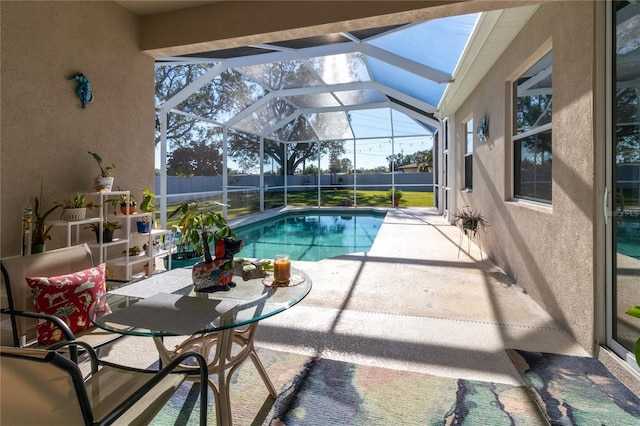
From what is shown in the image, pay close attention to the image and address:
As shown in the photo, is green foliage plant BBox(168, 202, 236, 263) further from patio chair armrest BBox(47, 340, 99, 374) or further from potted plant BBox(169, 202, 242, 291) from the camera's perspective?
patio chair armrest BBox(47, 340, 99, 374)

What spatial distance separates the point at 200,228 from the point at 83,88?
7.19 ft

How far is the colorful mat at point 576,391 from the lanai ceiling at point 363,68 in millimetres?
3105

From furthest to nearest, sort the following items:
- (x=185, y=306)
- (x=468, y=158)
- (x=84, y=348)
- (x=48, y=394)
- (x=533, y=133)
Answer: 1. (x=468, y=158)
2. (x=533, y=133)
3. (x=185, y=306)
4. (x=84, y=348)
5. (x=48, y=394)

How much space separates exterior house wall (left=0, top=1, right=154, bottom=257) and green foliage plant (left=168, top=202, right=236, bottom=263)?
5.49 ft

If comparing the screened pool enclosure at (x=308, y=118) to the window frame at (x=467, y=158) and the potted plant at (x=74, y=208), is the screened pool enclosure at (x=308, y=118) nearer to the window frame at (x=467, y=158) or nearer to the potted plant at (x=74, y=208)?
the window frame at (x=467, y=158)

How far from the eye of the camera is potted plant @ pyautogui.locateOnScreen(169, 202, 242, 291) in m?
1.80

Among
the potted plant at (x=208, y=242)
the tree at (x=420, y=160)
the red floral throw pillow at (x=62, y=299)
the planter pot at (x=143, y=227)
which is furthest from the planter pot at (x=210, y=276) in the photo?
the tree at (x=420, y=160)

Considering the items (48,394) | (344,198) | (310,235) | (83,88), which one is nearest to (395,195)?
(344,198)

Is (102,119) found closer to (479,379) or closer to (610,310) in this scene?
(479,379)

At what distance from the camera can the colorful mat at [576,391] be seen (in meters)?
1.67

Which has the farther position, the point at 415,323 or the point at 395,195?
the point at 395,195

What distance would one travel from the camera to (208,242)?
1853 mm

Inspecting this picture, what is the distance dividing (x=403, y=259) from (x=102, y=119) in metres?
4.23

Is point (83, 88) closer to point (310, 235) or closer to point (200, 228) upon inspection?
point (200, 228)
